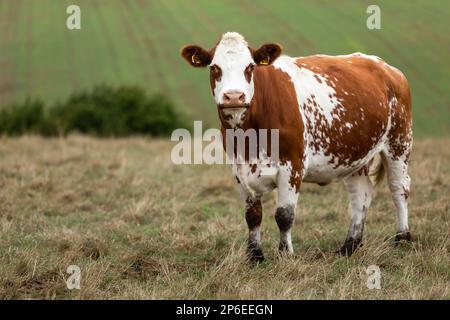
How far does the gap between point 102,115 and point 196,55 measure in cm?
2130

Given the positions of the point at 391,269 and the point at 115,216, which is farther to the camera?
the point at 115,216

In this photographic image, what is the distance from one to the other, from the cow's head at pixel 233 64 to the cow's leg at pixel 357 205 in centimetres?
222

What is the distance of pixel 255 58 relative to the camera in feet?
21.4

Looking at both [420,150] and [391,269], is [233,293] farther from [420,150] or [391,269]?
[420,150]

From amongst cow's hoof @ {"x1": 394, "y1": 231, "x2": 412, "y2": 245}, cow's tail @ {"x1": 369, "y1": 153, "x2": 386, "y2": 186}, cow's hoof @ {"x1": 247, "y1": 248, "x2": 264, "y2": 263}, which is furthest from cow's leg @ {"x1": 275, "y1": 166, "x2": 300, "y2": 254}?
cow's tail @ {"x1": 369, "y1": 153, "x2": 386, "y2": 186}

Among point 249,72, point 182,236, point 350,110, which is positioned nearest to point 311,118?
point 350,110

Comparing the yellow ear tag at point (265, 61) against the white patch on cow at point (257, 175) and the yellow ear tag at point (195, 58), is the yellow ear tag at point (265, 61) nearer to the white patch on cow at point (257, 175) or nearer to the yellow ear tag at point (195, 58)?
the yellow ear tag at point (195, 58)

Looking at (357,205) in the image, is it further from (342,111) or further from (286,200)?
(286,200)

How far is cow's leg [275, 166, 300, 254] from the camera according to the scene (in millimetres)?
6617

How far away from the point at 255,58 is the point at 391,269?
2551 mm

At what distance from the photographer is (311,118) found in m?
6.93

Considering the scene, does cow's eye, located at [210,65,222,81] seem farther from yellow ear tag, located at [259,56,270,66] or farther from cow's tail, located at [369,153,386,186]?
cow's tail, located at [369,153,386,186]

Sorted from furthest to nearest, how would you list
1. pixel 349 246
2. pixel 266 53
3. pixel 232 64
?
→ pixel 349 246 < pixel 266 53 < pixel 232 64

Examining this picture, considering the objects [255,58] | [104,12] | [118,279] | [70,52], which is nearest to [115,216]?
[118,279]
